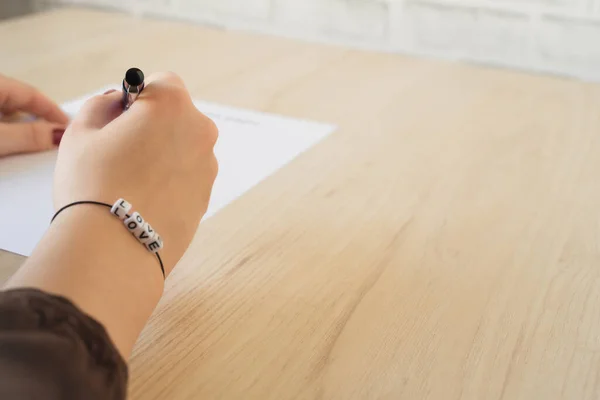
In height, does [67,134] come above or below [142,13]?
above

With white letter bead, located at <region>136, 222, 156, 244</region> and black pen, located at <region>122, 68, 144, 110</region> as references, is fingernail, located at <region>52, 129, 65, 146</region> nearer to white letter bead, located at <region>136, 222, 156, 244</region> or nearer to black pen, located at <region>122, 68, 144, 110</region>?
black pen, located at <region>122, 68, 144, 110</region>

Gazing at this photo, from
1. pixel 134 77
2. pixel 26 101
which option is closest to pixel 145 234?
pixel 134 77

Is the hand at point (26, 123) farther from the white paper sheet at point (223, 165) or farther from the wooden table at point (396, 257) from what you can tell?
the wooden table at point (396, 257)

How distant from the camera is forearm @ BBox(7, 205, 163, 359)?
0.45 metres

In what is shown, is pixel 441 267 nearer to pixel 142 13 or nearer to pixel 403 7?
pixel 403 7

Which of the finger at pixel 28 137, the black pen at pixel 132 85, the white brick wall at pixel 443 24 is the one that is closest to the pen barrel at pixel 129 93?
the black pen at pixel 132 85

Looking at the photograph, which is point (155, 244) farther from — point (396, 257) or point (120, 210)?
point (396, 257)

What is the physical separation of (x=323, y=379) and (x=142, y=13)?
4.15 ft

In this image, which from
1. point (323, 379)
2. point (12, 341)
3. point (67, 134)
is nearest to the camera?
point (12, 341)

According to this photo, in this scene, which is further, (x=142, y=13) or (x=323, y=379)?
(x=142, y=13)

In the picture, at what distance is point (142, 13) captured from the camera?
1594mm

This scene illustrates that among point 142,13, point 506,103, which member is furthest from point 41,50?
point 506,103

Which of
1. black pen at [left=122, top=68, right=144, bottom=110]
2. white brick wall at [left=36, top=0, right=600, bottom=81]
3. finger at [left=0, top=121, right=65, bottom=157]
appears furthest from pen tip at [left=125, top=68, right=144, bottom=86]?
white brick wall at [left=36, top=0, right=600, bottom=81]

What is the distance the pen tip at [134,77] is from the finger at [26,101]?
31cm
